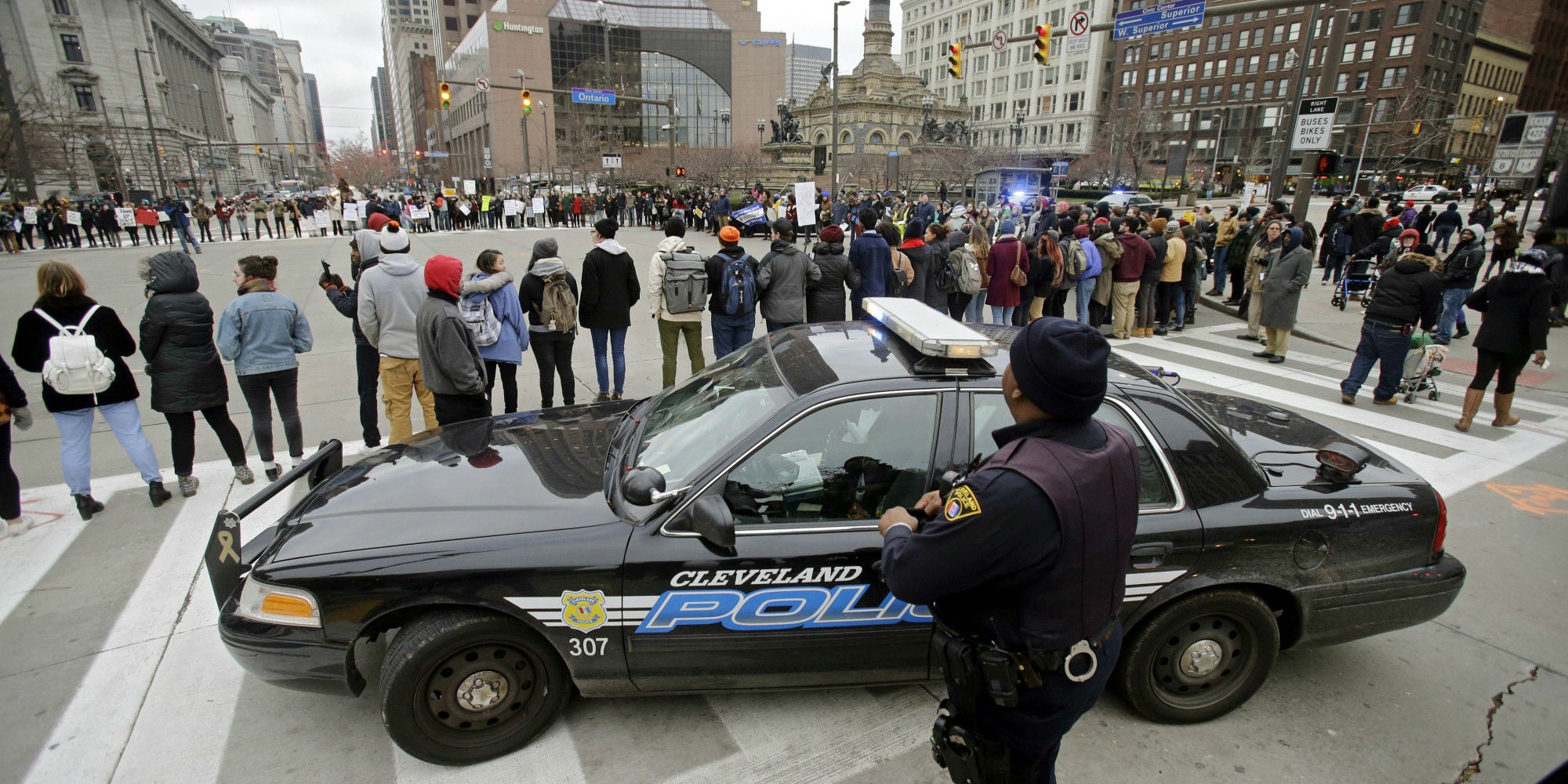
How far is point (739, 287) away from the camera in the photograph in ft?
24.6

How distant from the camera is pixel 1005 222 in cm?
1067

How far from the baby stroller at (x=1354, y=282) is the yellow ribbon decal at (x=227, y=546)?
16.1 m

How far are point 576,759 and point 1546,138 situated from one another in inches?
866

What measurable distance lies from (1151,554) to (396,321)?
17.6 ft

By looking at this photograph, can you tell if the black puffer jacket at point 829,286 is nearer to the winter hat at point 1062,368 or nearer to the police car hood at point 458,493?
the police car hood at point 458,493

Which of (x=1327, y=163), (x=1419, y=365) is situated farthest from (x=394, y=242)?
(x=1327, y=163)

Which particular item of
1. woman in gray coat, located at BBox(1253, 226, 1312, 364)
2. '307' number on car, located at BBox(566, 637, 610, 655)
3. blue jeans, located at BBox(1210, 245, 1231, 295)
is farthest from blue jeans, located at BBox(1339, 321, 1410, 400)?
'307' number on car, located at BBox(566, 637, 610, 655)

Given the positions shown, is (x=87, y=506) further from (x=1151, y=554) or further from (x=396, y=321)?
(x=1151, y=554)

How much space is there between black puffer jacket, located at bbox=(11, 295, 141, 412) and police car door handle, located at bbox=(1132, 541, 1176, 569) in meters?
A: 5.91

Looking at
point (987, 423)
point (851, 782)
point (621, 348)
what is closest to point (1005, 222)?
point (621, 348)

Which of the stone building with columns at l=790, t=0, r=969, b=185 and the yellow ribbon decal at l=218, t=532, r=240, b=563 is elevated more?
the stone building with columns at l=790, t=0, r=969, b=185

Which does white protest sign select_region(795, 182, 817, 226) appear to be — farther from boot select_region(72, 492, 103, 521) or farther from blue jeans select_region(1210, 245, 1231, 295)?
boot select_region(72, 492, 103, 521)

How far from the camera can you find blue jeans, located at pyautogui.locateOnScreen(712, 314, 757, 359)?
25.4 feet

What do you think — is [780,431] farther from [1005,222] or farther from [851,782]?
[1005,222]
